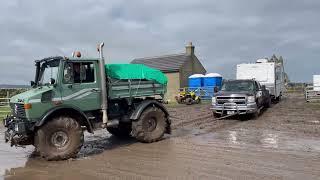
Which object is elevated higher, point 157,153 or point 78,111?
point 78,111

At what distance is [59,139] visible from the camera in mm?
10898

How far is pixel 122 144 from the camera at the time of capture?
43.8ft

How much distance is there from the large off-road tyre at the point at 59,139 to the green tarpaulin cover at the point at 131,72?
217 cm

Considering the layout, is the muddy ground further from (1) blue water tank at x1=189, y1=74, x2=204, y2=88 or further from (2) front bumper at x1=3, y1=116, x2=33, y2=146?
(1) blue water tank at x1=189, y1=74, x2=204, y2=88

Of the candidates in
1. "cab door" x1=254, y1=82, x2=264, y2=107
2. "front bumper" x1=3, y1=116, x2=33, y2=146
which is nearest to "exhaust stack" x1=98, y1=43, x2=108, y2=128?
"front bumper" x1=3, y1=116, x2=33, y2=146

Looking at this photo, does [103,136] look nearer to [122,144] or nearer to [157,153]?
[122,144]

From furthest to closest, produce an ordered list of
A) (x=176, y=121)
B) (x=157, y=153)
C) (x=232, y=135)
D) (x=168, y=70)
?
(x=168, y=70) → (x=176, y=121) → (x=232, y=135) → (x=157, y=153)

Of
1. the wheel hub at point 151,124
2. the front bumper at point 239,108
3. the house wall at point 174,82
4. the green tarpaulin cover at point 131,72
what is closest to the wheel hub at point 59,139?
the green tarpaulin cover at point 131,72

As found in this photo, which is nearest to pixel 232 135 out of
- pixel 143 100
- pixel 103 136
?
pixel 143 100

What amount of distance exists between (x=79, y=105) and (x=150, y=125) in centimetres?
277

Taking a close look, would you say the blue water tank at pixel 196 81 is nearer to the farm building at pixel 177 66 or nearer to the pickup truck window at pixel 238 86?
the farm building at pixel 177 66

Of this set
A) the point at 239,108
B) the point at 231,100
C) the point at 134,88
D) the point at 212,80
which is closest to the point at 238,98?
the point at 231,100

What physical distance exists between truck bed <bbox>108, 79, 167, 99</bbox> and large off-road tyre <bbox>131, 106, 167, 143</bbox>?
1.82 ft

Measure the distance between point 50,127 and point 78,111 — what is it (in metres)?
0.90
